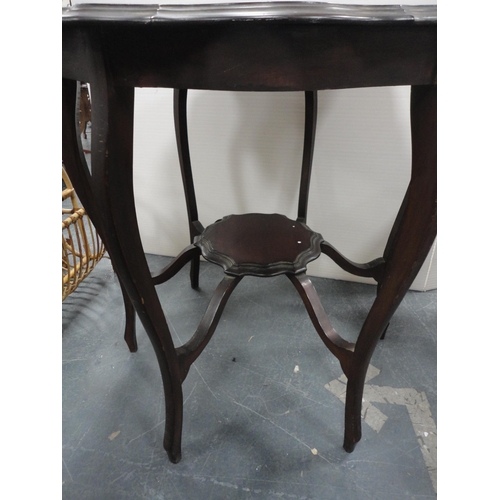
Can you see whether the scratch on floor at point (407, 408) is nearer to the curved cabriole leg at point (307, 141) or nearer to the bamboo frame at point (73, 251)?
the curved cabriole leg at point (307, 141)

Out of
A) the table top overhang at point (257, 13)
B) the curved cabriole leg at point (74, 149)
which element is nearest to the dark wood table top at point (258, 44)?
the table top overhang at point (257, 13)

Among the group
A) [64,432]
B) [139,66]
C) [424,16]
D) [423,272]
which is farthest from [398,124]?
[64,432]

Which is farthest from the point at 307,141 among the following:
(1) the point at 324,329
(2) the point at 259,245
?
(1) the point at 324,329

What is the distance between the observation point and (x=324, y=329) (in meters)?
0.65

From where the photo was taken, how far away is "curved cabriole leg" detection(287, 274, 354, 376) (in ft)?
2.02

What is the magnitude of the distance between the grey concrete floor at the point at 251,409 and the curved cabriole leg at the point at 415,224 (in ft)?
0.61

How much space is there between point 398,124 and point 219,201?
509mm

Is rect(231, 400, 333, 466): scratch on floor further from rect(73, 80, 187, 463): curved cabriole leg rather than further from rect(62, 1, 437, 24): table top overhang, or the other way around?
rect(62, 1, 437, 24): table top overhang

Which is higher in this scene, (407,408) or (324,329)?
(324,329)

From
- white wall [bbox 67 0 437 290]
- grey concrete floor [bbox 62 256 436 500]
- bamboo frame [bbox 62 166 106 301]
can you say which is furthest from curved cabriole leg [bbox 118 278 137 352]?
white wall [bbox 67 0 437 290]

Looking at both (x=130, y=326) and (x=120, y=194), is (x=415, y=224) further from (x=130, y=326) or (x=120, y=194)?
(x=130, y=326)

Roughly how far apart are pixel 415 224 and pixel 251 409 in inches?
18.5

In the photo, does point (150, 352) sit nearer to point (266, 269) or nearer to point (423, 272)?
point (266, 269)

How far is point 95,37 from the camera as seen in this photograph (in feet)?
1.12
